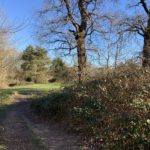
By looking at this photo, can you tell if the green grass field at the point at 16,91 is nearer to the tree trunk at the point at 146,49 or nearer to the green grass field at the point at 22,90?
the green grass field at the point at 22,90

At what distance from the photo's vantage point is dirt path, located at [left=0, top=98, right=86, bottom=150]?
11305 millimetres

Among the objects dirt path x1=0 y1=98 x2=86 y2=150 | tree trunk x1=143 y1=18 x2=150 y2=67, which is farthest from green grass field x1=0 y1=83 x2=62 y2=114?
dirt path x1=0 y1=98 x2=86 y2=150

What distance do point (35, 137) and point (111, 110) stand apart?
10.3 ft

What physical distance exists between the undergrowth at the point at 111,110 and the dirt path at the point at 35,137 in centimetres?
64

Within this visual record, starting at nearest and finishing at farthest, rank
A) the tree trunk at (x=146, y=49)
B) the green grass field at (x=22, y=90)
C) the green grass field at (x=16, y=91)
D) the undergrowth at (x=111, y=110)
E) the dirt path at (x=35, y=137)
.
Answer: the undergrowth at (x=111, y=110) → the dirt path at (x=35, y=137) → the tree trunk at (x=146, y=49) → the green grass field at (x=16, y=91) → the green grass field at (x=22, y=90)

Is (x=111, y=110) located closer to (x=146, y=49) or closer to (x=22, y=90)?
(x=146, y=49)

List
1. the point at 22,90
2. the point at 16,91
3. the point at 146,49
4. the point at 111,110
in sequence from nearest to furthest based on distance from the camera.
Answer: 1. the point at 111,110
2. the point at 146,49
3. the point at 16,91
4. the point at 22,90

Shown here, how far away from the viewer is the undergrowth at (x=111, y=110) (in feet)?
34.0

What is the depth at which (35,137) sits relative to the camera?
12820 mm

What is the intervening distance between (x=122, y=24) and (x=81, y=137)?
1259 centimetres

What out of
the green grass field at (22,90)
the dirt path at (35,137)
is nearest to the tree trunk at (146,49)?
the dirt path at (35,137)

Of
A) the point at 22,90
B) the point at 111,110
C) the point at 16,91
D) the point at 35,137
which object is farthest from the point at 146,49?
the point at 22,90

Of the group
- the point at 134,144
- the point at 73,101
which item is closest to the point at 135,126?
the point at 134,144

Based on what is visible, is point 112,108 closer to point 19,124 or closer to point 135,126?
point 135,126
